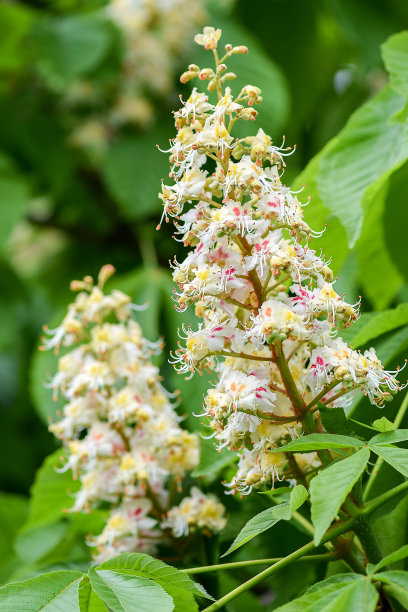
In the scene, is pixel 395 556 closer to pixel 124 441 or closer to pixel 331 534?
pixel 331 534

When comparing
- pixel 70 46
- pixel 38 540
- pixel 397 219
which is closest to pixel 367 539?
pixel 397 219

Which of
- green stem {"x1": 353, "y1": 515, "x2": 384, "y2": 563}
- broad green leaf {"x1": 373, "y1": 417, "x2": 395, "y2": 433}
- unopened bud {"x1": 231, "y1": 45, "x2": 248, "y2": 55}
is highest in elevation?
unopened bud {"x1": 231, "y1": 45, "x2": 248, "y2": 55}

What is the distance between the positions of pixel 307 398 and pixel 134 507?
378mm

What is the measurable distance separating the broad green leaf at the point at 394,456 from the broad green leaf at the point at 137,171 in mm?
1611

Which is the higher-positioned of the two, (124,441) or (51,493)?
(124,441)

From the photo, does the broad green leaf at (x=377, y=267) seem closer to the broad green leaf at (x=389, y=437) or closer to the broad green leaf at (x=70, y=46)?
the broad green leaf at (x=389, y=437)

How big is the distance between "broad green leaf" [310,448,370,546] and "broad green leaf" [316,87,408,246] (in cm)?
36

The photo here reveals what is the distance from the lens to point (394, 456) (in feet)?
2.57

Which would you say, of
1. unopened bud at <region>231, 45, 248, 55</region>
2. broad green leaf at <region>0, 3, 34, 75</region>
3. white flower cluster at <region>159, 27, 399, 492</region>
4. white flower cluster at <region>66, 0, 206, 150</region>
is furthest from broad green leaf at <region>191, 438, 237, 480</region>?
broad green leaf at <region>0, 3, 34, 75</region>

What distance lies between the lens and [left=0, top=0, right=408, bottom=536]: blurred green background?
88.3 inches

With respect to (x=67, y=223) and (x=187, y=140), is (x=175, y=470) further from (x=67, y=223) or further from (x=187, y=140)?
(x=67, y=223)

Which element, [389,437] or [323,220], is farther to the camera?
[323,220]

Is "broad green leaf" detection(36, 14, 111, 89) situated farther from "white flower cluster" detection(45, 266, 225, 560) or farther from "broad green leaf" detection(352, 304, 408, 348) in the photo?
"broad green leaf" detection(352, 304, 408, 348)

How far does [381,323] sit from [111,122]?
1709 mm
